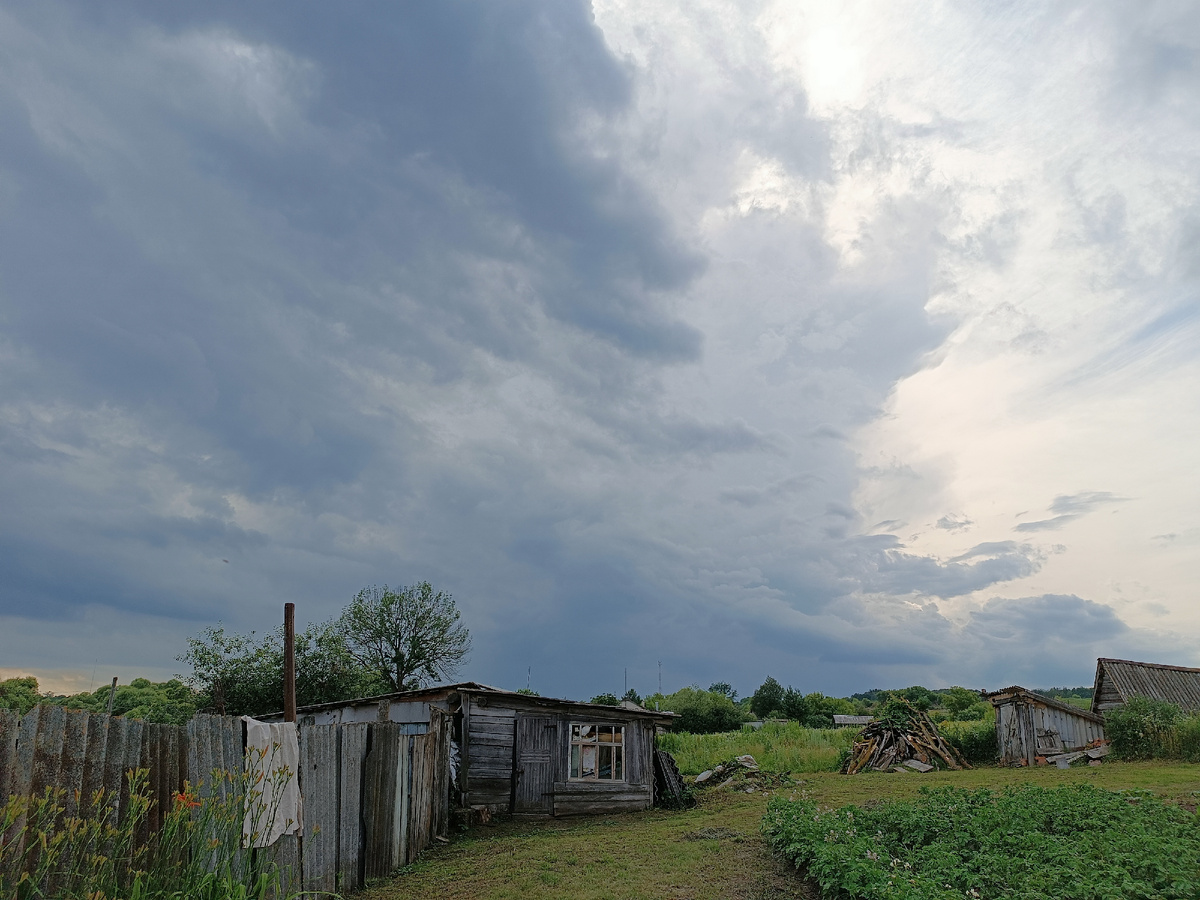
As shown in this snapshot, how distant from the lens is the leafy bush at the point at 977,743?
103ft

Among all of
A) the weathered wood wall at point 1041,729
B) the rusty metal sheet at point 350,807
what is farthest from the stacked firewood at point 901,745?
the rusty metal sheet at point 350,807

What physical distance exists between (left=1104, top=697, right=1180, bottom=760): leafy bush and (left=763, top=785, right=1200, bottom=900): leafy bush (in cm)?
1738

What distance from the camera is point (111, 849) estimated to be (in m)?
5.32

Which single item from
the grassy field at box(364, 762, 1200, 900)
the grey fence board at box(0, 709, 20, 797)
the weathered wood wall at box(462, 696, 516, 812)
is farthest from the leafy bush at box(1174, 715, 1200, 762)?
the grey fence board at box(0, 709, 20, 797)

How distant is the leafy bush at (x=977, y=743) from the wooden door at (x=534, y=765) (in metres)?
21.3

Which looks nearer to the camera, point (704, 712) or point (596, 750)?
point (596, 750)

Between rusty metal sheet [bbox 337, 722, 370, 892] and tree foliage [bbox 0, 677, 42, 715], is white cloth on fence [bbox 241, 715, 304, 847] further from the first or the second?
tree foliage [bbox 0, 677, 42, 715]

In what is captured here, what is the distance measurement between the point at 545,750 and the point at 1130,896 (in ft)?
45.4

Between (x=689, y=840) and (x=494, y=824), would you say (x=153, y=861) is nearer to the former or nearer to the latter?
(x=689, y=840)

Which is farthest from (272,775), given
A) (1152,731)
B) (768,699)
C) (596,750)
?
(768,699)

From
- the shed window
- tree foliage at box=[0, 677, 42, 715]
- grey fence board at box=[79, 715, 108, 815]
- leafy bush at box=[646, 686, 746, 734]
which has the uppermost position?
grey fence board at box=[79, 715, 108, 815]

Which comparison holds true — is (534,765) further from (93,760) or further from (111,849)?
(93,760)

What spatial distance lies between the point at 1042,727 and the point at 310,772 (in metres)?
30.6

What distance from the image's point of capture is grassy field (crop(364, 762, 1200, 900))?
Result: 1042 centimetres
